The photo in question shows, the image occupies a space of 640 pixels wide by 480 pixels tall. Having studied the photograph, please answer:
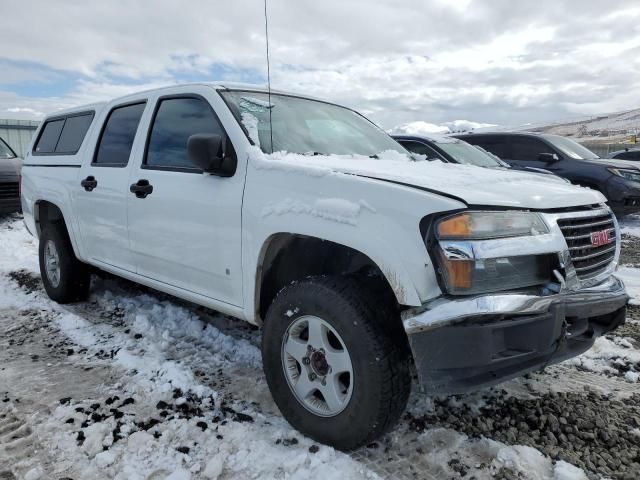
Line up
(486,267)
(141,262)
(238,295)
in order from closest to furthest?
1. (486,267)
2. (238,295)
3. (141,262)

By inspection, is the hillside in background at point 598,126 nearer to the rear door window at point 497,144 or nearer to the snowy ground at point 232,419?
the rear door window at point 497,144

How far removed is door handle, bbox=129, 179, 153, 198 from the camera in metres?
3.22

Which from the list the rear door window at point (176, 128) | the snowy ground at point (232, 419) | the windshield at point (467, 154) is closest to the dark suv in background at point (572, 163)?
the windshield at point (467, 154)

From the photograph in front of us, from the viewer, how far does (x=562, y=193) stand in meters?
A: 2.31

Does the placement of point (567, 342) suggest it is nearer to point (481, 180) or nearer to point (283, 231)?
point (481, 180)

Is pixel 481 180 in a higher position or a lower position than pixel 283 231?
higher

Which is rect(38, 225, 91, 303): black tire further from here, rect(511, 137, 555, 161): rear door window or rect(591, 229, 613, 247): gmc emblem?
rect(511, 137, 555, 161): rear door window

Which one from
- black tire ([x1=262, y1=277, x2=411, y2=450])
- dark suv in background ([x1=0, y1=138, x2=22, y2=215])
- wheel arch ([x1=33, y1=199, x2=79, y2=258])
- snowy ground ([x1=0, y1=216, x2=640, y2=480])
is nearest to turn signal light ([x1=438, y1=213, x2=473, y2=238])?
black tire ([x1=262, y1=277, x2=411, y2=450])

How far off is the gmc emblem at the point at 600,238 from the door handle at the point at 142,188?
8.53 ft

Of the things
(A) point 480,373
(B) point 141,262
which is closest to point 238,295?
(B) point 141,262

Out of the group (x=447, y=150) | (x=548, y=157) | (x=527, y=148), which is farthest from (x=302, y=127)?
(x=527, y=148)

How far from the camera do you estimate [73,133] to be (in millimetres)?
4523

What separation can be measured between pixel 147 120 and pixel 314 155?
1.45m

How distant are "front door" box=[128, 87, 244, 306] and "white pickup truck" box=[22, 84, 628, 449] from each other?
1 cm
